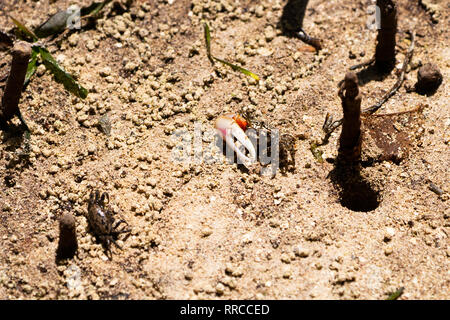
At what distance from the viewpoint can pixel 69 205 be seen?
3.46 meters

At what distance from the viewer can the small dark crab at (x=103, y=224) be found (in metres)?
3.24

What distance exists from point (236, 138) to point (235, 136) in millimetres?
27

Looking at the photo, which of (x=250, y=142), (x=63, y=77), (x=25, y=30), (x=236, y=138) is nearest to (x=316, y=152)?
(x=250, y=142)

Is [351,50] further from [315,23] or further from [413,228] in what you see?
[413,228]

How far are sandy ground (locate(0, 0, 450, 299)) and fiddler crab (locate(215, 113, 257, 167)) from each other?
0.32 feet

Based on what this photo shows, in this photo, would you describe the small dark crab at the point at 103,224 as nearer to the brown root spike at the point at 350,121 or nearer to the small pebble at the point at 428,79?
the brown root spike at the point at 350,121

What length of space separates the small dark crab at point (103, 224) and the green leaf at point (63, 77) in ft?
3.25

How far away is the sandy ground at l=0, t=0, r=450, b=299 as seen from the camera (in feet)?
10.3

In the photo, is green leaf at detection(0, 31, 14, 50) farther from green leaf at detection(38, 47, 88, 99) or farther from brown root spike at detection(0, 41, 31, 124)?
brown root spike at detection(0, 41, 31, 124)

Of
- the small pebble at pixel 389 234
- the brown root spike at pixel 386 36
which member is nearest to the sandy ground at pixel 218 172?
the small pebble at pixel 389 234

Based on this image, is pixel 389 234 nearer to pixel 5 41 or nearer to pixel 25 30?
pixel 25 30

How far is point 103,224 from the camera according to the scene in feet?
10.7

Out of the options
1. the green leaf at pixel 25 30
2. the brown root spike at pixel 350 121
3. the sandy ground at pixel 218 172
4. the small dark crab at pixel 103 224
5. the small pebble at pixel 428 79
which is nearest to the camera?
the brown root spike at pixel 350 121
